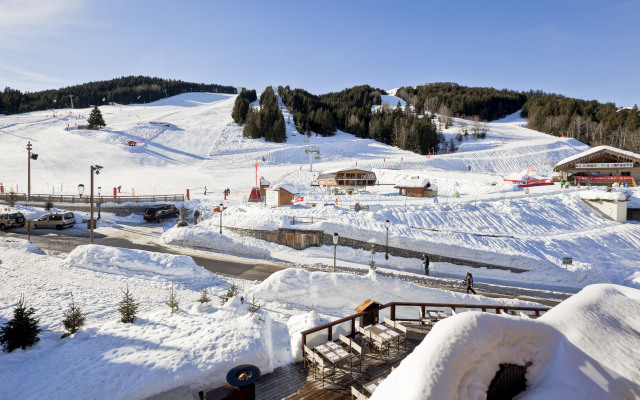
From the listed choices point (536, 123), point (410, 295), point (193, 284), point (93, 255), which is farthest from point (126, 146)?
point (536, 123)

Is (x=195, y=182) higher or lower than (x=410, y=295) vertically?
higher

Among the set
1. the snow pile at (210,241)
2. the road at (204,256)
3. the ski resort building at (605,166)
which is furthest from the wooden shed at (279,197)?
the ski resort building at (605,166)

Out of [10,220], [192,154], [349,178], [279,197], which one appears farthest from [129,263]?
[192,154]

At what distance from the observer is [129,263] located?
1627 centimetres

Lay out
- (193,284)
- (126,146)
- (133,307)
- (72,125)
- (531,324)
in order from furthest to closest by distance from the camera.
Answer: (72,125) → (126,146) → (193,284) → (133,307) → (531,324)

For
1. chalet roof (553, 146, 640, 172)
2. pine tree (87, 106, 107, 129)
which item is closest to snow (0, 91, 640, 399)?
chalet roof (553, 146, 640, 172)

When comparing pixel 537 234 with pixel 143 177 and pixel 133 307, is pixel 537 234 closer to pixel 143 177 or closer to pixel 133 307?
pixel 133 307

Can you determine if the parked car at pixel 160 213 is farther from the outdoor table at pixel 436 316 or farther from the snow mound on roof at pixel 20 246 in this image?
the outdoor table at pixel 436 316

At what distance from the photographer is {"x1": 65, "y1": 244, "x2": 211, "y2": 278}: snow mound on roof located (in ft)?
52.4

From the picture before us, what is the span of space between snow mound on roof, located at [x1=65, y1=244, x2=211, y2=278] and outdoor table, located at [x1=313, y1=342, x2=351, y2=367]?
10836 millimetres

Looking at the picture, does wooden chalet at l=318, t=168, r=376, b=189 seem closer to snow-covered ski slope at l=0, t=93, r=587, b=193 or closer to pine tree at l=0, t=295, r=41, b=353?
snow-covered ski slope at l=0, t=93, r=587, b=193

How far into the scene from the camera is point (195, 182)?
47062mm

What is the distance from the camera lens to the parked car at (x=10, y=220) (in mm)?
24469

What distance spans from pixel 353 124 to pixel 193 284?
9319cm
